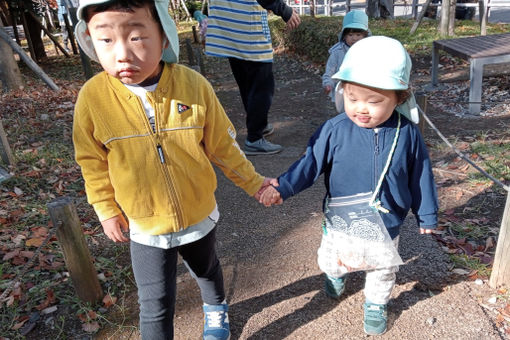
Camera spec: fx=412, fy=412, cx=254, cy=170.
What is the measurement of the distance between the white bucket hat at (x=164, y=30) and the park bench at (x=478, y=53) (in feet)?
15.8

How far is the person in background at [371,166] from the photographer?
1765 mm

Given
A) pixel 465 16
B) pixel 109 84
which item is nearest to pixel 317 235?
pixel 109 84

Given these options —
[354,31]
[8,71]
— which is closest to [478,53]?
[354,31]

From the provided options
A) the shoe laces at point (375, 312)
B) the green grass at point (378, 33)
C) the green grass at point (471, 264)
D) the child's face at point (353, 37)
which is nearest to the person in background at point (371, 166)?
the shoe laces at point (375, 312)

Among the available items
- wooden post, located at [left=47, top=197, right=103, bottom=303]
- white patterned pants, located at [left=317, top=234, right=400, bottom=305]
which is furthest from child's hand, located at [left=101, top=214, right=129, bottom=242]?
white patterned pants, located at [left=317, top=234, right=400, bottom=305]

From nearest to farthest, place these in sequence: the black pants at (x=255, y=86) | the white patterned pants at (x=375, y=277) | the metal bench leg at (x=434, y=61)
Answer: the white patterned pants at (x=375, y=277) < the black pants at (x=255, y=86) < the metal bench leg at (x=434, y=61)

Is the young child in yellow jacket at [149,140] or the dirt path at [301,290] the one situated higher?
the young child in yellow jacket at [149,140]

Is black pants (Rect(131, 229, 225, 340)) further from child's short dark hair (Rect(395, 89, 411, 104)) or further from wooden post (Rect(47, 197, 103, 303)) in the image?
child's short dark hair (Rect(395, 89, 411, 104))

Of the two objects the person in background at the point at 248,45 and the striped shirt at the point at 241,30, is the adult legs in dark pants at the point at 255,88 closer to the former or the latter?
the person in background at the point at 248,45

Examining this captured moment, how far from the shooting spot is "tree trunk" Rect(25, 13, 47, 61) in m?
Result: 11.1

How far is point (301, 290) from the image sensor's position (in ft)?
8.39

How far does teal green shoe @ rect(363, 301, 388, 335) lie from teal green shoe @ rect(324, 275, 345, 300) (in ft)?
0.73

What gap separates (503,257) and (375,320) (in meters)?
0.81

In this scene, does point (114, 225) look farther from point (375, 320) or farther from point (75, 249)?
point (375, 320)
